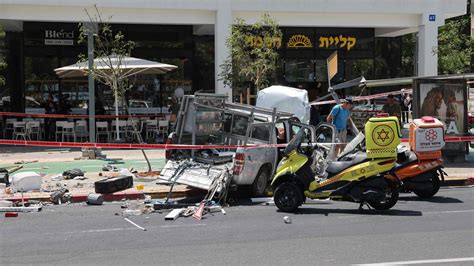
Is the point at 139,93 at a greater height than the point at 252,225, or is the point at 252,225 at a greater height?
the point at 139,93

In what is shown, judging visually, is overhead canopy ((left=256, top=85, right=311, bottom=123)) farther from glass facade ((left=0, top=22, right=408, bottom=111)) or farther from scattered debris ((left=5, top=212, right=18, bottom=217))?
glass facade ((left=0, top=22, right=408, bottom=111))

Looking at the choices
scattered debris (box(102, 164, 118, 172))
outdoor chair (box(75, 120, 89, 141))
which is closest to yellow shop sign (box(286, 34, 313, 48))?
outdoor chair (box(75, 120, 89, 141))

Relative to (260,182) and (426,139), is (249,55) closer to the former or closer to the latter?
(260,182)

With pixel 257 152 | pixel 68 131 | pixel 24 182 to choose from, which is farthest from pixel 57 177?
pixel 68 131

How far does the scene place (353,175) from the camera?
29.1 ft

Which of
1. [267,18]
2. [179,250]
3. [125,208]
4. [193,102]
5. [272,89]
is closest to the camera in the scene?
[179,250]

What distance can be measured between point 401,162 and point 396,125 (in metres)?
1.39

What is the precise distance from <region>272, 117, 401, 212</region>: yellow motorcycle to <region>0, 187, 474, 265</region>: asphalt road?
10.5 inches

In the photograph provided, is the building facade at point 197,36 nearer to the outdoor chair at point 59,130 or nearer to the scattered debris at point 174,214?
the outdoor chair at point 59,130

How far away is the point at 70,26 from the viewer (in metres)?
22.7

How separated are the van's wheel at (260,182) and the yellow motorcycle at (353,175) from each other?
1010 millimetres

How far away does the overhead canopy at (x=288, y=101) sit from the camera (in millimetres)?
14328

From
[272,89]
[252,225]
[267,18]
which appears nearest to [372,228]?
[252,225]

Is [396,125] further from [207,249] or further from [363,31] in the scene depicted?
[363,31]
